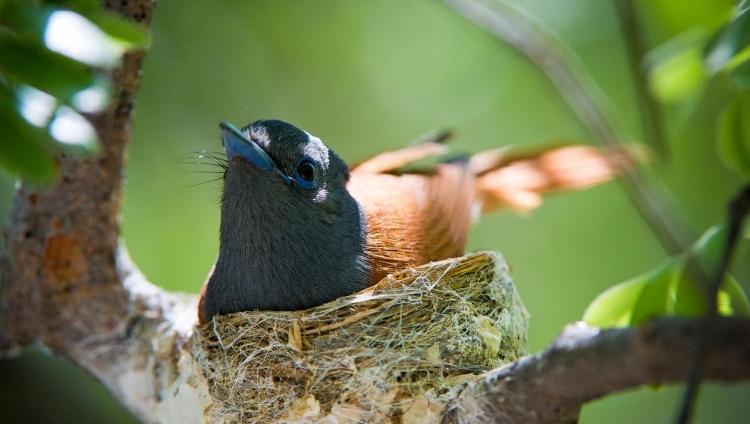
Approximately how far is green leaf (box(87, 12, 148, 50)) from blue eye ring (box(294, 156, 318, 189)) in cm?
104

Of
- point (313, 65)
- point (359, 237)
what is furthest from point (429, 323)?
point (313, 65)

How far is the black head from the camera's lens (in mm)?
3059

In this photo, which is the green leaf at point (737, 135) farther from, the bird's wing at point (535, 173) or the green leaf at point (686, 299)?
the bird's wing at point (535, 173)

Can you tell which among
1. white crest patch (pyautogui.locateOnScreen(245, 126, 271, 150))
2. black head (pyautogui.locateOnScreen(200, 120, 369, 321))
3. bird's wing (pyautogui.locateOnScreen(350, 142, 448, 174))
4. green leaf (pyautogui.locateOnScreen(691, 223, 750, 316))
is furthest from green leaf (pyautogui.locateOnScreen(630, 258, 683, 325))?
bird's wing (pyautogui.locateOnScreen(350, 142, 448, 174))

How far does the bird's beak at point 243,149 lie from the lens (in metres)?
2.87

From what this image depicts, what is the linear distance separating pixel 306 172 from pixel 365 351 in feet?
2.82

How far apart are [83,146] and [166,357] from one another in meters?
1.52

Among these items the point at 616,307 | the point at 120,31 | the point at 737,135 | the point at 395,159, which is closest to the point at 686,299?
the point at 616,307

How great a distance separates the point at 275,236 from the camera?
311 cm

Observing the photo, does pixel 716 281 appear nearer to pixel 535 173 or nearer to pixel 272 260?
pixel 272 260

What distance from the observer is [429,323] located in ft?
9.60

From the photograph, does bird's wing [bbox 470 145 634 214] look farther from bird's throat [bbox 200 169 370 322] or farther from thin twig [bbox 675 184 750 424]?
thin twig [bbox 675 184 750 424]

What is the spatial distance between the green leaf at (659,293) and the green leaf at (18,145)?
1.88 metres

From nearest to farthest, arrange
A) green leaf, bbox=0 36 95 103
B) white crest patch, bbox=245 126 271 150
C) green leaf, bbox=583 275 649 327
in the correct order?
green leaf, bbox=0 36 95 103 < green leaf, bbox=583 275 649 327 < white crest patch, bbox=245 126 271 150
